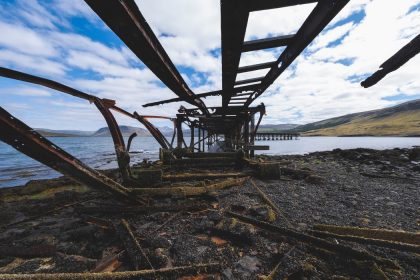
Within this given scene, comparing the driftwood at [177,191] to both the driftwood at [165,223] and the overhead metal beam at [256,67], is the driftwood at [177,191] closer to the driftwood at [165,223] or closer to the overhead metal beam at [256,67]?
the driftwood at [165,223]

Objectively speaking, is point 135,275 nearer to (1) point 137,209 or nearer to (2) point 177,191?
(1) point 137,209

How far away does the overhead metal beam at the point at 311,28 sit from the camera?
2.98 m

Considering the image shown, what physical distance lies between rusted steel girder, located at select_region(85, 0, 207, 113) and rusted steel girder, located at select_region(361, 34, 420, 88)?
2974mm

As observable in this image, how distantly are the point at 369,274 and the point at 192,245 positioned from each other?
2.13 m

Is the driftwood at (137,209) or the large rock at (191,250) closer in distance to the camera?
the large rock at (191,250)

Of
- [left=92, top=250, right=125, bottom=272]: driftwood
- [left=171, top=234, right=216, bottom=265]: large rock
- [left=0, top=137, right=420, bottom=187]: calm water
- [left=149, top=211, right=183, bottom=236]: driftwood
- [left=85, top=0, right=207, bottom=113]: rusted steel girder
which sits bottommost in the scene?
[left=0, top=137, right=420, bottom=187]: calm water

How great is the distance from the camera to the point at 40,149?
2.62 metres

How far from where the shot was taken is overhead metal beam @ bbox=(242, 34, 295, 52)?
4008 millimetres

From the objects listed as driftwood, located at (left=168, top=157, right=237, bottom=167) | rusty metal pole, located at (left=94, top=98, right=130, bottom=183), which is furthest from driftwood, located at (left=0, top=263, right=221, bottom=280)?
driftwood, located at (left=168, top=157, right=237, bottom=167)

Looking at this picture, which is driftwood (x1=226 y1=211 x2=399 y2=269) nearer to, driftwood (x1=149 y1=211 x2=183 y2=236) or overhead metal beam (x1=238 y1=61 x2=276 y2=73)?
driftwood (x1=149 y1=211 x2=183 y2=236)

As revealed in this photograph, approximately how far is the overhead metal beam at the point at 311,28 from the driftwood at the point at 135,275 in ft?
12.4

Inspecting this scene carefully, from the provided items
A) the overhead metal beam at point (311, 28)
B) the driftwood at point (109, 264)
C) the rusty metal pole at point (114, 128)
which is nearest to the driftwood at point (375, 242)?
the driftwood at point (109, 264)

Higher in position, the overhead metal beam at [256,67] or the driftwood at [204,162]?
the overhead metal beam at [256,67]

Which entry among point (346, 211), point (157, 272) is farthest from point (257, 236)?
point (346, 211)
